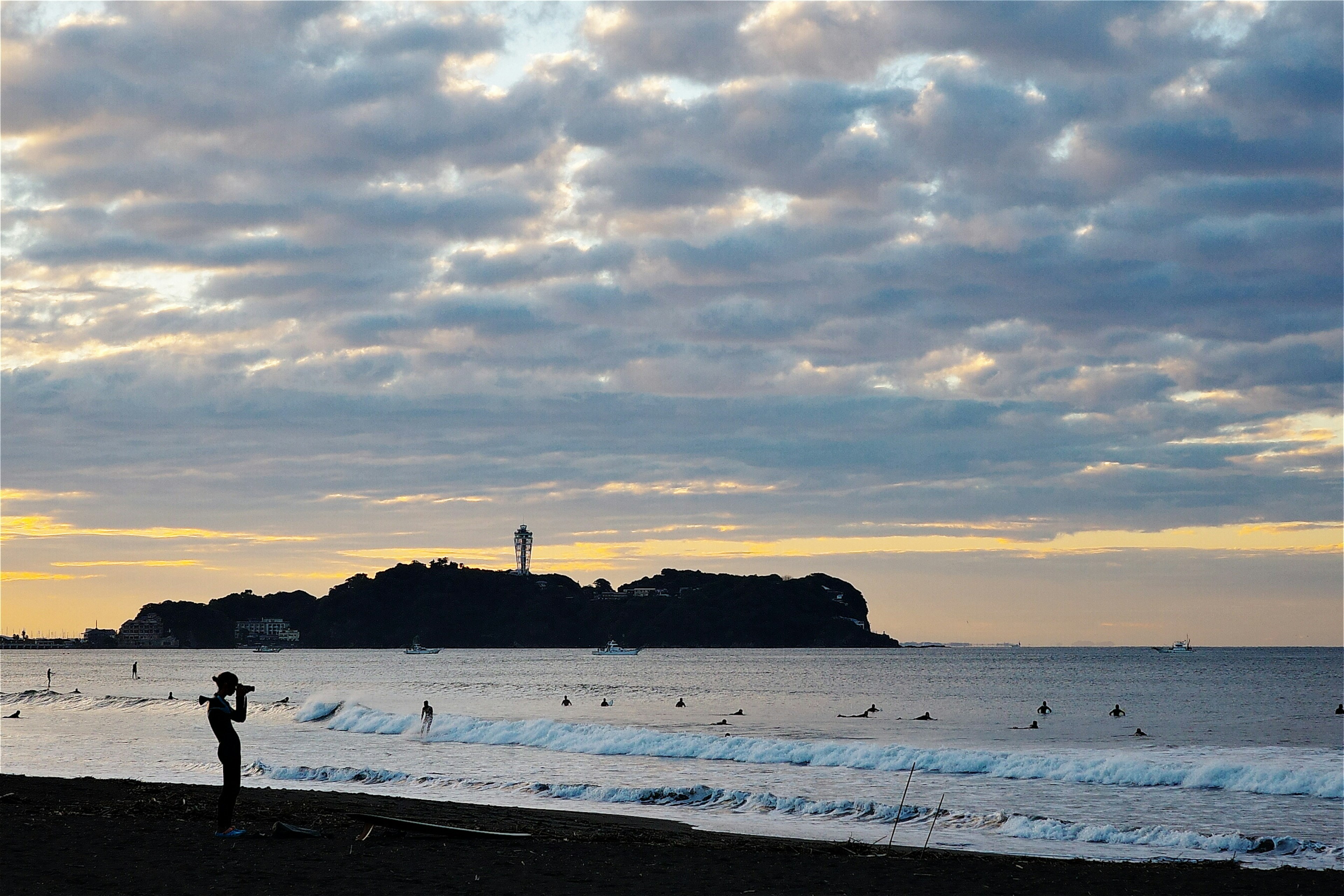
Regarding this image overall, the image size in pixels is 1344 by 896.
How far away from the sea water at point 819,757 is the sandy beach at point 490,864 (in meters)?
3.63

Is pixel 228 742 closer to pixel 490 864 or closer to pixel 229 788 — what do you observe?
pixel 229 788

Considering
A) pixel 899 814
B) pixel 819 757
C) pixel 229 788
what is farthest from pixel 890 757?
pixel 229 788

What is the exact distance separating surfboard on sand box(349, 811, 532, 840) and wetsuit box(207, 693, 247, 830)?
6.24 feet

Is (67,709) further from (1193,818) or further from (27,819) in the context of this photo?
(1193,818)

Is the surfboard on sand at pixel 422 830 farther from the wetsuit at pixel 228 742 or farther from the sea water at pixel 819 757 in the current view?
the sea water at pixel 819 757

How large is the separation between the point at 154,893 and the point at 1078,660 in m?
190

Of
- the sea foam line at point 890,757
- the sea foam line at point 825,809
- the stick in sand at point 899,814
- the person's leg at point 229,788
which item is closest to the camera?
the person's leg at point 229,788

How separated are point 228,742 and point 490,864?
3.63m

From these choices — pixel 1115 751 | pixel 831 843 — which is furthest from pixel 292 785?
pixel 1115 751

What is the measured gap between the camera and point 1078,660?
610 ft

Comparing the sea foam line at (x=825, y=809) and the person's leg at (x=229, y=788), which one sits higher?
the person's leg at (x=229, y=788)

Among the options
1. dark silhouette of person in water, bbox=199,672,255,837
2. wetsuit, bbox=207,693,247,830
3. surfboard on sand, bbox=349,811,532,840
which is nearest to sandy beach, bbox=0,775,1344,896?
surfboard on sand, bbox=349,811,532,840

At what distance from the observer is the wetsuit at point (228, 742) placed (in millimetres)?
14547

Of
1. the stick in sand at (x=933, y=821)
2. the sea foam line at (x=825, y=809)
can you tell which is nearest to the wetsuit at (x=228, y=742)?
the stick in sand at (x=933, y=821)
